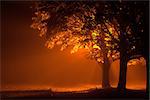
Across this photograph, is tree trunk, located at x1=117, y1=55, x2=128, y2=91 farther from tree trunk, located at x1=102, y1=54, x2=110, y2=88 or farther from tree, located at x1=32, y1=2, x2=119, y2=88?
tree trunk, located at x1=102, y1=54, x2=110, y2=88

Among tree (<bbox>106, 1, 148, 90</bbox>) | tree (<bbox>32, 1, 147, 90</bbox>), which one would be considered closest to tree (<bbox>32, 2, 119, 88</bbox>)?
tree (<bbox>32, 1, 147, 90</bbox>)

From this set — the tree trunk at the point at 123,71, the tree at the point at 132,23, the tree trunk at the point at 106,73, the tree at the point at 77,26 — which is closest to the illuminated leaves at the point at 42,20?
the tree at the point at 77,26

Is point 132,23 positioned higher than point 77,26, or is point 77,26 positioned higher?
point 132,23

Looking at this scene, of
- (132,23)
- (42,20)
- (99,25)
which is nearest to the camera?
(132,23)

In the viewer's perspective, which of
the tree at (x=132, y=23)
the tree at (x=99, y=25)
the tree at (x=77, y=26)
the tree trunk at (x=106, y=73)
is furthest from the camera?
the tree trunk at (x=106, y=73)

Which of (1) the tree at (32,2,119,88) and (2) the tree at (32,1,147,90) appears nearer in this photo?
(2) the tree at (32,1,147,90)

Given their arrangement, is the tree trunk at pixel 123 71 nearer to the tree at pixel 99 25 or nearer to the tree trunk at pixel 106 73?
the tree at pixel 99 25

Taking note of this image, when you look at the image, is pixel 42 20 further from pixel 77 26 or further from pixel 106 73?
pixel 106 73

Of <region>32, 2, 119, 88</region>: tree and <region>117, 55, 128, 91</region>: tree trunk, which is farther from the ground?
<region>32, 2, 119, 88</region>: tree

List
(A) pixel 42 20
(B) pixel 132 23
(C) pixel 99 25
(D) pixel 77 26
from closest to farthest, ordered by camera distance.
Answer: (B) pixel 132 23, (C) pixel 99 25, (D) pixel 77 26, (A) pixel 42 20

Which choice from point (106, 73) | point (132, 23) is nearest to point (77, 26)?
point (132, 23)

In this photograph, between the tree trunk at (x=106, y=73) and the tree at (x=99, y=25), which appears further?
the tree trunk at (x=106, y=73)

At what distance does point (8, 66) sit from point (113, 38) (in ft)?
66.0

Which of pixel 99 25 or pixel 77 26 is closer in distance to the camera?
pixel 99 25
